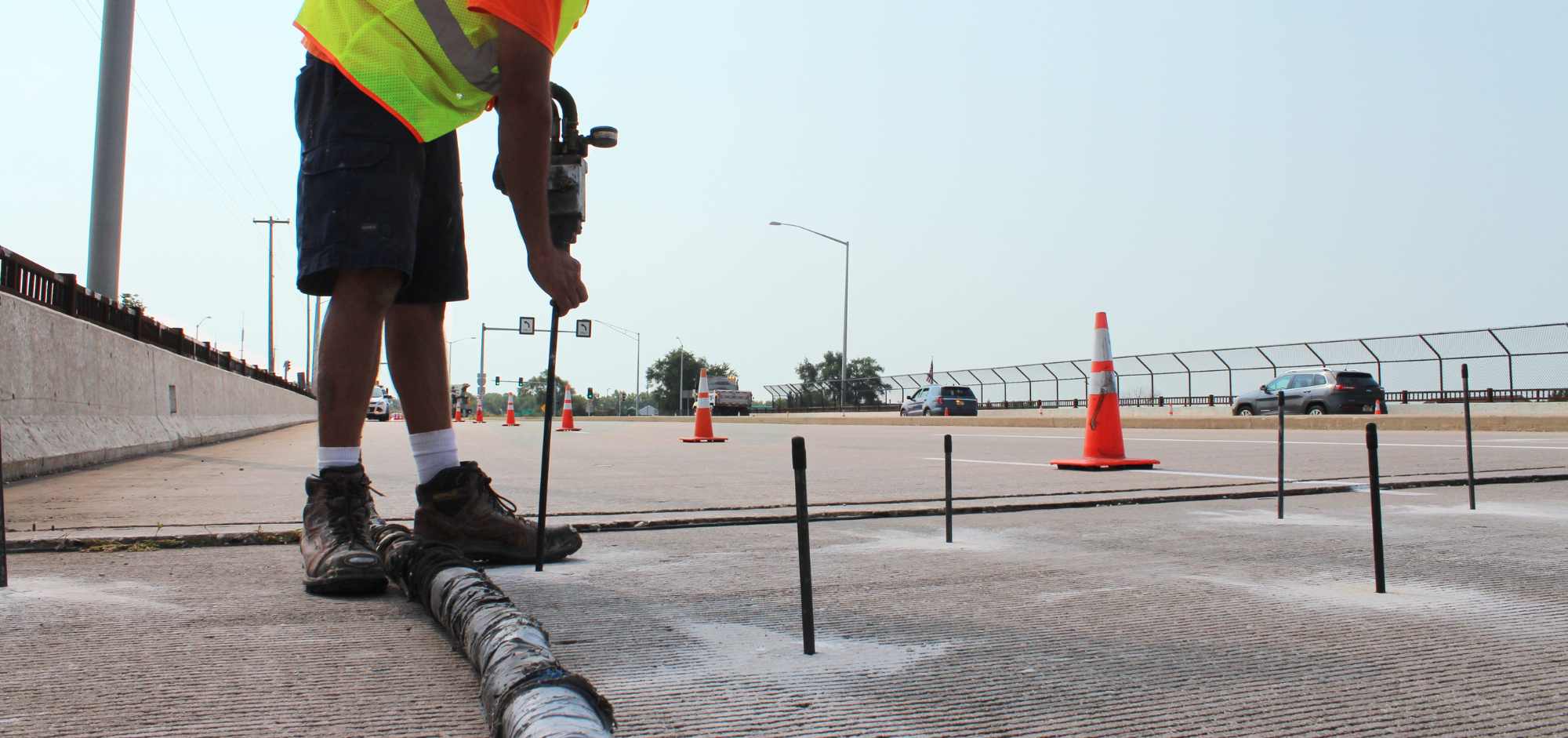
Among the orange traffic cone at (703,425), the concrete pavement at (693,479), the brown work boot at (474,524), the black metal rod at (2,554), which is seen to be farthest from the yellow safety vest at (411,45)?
the orange traffic cone at (703,425)

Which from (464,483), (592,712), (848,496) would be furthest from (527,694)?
(848,496)

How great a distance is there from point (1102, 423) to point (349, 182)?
6.25 m

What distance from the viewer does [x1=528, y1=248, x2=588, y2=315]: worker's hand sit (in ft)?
9.03

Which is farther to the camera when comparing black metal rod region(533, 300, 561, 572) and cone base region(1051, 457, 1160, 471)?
cone base region(1051, 457, 1160, 471)

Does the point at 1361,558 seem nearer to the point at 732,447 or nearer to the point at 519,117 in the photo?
the point at 519,117

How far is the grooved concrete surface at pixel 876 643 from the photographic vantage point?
1.66 m

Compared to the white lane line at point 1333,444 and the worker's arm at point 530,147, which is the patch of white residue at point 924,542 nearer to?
the worker's arm at point 530,147

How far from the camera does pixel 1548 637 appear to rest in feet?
7.11

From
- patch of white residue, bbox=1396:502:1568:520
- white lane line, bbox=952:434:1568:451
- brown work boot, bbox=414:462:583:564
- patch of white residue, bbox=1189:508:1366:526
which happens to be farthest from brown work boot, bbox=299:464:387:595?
white lane line, bbox=952:434:1568:451

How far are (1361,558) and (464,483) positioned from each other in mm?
2607

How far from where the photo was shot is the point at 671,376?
155 meters

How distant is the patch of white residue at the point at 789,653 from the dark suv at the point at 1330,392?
26.8 metres

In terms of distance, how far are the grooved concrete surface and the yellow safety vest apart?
1.27m

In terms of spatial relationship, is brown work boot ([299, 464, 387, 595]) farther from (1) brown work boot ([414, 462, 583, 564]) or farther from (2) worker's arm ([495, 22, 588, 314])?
(2) worker's arm ([495, 22, 588, 314])
